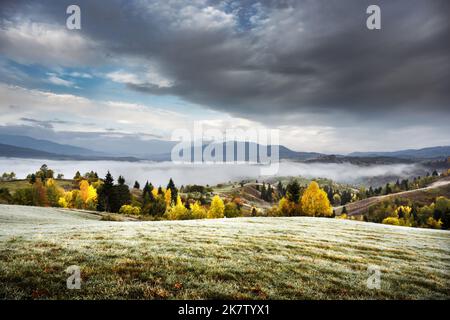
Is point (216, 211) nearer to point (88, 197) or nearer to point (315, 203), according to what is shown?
point (315, 203)

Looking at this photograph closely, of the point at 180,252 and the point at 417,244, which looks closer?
the point at 180,252

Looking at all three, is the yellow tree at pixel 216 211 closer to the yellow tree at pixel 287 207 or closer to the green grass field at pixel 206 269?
the yellow tree at pixel 287 207

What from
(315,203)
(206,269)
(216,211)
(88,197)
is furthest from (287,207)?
(88,197)

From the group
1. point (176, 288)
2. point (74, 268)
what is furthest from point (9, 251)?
point (176, 288)

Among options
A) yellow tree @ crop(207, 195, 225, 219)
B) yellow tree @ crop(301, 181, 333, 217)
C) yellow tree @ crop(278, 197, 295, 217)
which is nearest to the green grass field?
yellow tree @ crop(301, 181, 333, 217)

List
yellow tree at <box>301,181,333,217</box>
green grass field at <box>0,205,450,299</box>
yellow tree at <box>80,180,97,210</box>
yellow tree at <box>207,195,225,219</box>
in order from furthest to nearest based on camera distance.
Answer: yellow tree at <box>80,180,97,210</box>
yellow tree at <box>207,195,225,219</box>
yellow tree at <box>301,181,333,217</box>
green grass field at <box>0,205,450,299</box>

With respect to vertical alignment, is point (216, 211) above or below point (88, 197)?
below

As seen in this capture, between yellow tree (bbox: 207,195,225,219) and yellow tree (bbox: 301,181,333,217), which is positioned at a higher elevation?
yellow tree (bbox: 301,181,333,217)

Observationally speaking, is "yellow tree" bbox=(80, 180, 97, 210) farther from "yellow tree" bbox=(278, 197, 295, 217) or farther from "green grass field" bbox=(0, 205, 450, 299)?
"green grass field" bbox=(0, 205, 450, 299)

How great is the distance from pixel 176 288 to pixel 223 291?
90.9 inches
